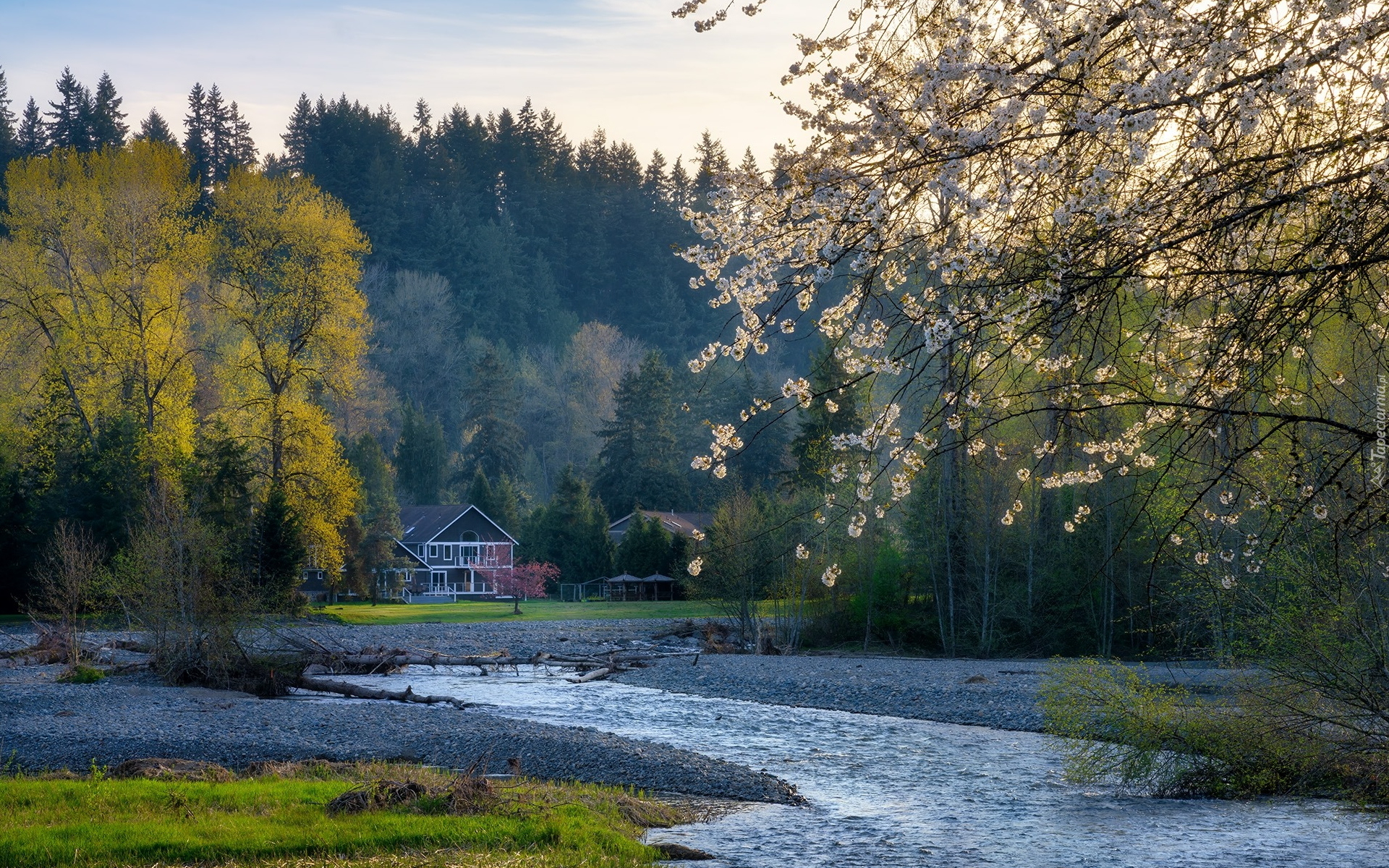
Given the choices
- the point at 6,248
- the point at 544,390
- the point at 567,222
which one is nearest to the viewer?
the point at 6,248

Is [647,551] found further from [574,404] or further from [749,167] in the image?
[749,167]

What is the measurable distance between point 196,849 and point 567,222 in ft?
239

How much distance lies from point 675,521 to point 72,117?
129 feet

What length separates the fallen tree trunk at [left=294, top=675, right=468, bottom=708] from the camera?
20141mm

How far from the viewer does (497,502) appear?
58438mm

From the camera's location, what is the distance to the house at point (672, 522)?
53.5m

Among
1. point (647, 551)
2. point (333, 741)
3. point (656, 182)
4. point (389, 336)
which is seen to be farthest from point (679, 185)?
point (333, 741)

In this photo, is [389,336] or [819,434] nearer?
[819,434]

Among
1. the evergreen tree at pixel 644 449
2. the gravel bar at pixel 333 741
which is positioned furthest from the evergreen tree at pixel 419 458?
the gravel bar at pixel 333 741

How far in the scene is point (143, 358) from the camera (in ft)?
114

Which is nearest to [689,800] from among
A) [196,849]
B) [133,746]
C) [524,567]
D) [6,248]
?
[196,849]

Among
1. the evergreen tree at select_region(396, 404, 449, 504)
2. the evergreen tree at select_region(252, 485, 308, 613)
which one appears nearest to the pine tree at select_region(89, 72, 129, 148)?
the evergreen tree at select_region(396, 404, 449, 504)

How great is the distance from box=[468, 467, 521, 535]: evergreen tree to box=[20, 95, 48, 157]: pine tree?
28505 millimetres

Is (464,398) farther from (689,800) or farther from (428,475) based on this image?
(689,800)
